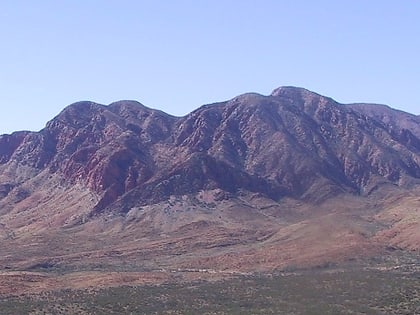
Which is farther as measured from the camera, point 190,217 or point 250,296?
point 190,217

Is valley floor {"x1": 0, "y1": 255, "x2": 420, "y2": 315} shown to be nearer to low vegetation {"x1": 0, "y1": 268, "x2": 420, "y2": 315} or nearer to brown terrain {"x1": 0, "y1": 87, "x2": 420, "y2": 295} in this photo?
low vegetation {"x1": 0, "y1": 268, "x2": 420, "y2": 315}

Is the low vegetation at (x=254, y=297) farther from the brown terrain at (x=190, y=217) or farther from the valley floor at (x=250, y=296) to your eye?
the brown terrain at (x=190, y=217)

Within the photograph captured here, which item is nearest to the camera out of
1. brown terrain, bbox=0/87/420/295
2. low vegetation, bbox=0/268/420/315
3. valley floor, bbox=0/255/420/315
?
low vegetation, bbox=0/268/420/315

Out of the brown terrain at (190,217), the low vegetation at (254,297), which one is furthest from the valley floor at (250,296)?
the brown terrain at (190,217)

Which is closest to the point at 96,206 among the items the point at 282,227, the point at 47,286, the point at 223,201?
the point at 223,201

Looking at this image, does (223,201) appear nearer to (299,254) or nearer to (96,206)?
(96,206)

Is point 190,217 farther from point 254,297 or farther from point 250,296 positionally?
point 254,297

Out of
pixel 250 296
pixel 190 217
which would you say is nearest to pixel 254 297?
pixel 250 296

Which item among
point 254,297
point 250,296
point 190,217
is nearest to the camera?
point 254,297

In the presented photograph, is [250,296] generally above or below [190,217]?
below

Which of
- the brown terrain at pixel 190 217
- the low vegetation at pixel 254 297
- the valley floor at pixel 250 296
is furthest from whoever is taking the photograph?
the brown terrain at pixel 190 217

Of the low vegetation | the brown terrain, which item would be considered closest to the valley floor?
the low vegetation
